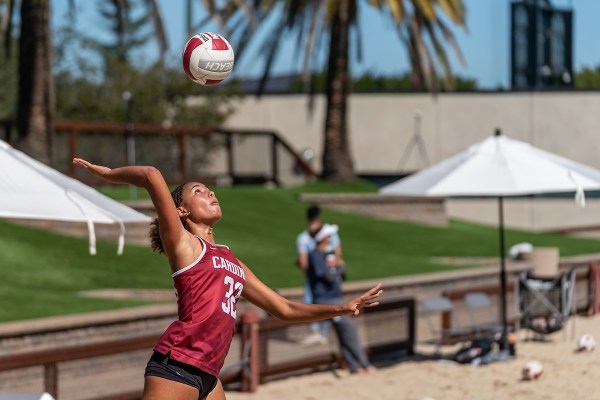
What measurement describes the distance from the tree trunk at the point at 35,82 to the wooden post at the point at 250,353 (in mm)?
10429

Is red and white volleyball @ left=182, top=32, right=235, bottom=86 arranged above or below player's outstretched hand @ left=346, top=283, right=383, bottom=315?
above

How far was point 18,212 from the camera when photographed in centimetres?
692

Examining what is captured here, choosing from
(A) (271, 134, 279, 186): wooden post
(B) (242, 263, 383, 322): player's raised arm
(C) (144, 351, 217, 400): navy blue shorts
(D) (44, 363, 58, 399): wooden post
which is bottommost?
(D) (44, 363, 58, 399): wooden post

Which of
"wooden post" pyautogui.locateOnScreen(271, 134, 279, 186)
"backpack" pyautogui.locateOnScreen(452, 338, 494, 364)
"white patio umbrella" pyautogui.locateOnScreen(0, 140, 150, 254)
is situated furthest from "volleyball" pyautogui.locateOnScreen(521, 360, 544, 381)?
"wooden post" pyautogui.locateOnScreen(271, 134, 279, 186)

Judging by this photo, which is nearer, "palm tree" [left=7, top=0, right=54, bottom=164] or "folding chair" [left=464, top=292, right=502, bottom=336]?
"folding chair" [left=464, top=292, right=502, bottom=336]

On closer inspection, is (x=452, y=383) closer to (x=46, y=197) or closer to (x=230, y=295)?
(x=46, y=197)

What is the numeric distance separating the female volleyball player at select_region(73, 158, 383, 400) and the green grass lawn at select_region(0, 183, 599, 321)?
8288 mm

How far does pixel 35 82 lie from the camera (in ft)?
70.9

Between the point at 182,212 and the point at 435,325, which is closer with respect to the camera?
the point at 182,212

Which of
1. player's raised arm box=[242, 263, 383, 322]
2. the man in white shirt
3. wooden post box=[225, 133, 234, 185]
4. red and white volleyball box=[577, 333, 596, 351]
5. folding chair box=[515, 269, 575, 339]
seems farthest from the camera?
wooden post box=[225, 133, 234, 185]

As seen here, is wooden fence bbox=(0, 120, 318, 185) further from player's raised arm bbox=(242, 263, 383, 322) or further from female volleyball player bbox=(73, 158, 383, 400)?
female volleyball player bbox=(73, 158, 383, 400)

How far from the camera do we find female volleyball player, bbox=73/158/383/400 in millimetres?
5484

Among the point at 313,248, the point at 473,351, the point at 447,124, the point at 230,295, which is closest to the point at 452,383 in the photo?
the point at 473,351

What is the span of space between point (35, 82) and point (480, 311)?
32.7 ft
